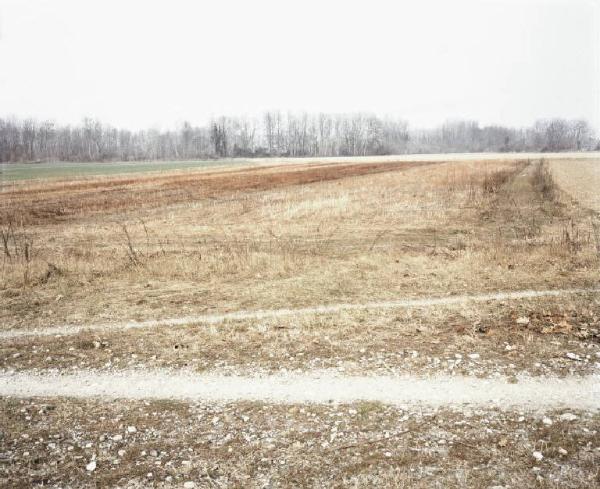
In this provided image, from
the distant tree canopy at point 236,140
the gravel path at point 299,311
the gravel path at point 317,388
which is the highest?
the distant tree canopy at point 236,140

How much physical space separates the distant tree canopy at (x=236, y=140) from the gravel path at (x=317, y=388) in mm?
143416

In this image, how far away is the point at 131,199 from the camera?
3431 cm

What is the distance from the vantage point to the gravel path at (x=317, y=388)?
645 centimetres

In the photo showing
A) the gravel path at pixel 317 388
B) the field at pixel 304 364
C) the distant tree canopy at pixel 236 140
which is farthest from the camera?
the distant tree canopy at pixel 236 140

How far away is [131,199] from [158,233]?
14.9 metres

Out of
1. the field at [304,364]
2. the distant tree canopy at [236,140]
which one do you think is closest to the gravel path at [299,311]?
the field at [304,364]

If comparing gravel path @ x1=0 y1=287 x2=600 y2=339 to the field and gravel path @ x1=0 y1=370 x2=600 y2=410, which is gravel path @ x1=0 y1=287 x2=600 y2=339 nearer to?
the field

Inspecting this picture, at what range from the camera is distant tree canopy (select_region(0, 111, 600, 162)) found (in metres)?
151

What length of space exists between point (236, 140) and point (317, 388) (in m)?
167

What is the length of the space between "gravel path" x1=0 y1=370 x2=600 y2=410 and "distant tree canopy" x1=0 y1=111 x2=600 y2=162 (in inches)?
5646

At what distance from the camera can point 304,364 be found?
7.71 meters

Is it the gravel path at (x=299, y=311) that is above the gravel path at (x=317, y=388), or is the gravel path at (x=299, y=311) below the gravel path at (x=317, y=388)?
above

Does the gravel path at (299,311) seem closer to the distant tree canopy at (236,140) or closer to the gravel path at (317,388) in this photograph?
the gravel path at (317,388)

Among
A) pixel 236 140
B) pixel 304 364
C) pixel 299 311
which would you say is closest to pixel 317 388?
pixel 304 364
